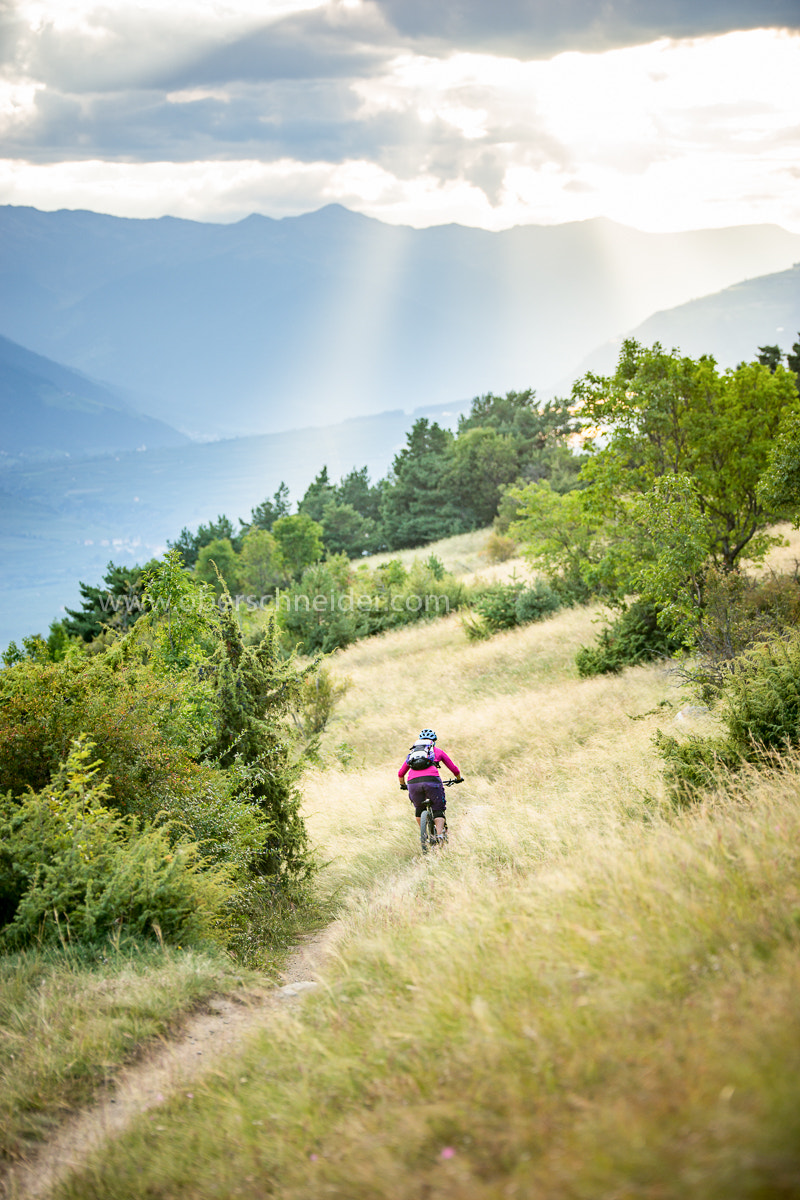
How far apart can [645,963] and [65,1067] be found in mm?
3360

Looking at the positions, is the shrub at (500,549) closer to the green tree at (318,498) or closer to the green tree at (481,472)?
the green tree at (481,472)

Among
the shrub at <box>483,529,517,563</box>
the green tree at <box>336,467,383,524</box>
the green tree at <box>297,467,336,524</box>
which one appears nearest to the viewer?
the shrub at <box>483,529,517,563</box>

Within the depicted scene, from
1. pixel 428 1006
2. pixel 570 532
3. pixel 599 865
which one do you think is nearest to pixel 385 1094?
pixel 428 1006

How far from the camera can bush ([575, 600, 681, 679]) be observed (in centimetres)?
1677

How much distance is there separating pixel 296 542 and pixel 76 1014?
58.5 meters

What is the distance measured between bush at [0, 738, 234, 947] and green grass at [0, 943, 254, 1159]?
23 cm

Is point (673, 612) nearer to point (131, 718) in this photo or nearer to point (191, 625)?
point (191, 625)

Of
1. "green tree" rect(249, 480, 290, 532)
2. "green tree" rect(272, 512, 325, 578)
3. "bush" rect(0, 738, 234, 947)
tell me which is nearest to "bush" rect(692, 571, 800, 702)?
"bush" rect(0, 738, 234, 947)

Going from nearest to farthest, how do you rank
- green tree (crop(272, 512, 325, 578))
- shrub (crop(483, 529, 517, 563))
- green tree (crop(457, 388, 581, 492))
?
shrub (crop(483, 529, 517, 563)) < green tree (crop(272, 512, 325, 578)) < green tree (crop(457, 388, 581, 492))

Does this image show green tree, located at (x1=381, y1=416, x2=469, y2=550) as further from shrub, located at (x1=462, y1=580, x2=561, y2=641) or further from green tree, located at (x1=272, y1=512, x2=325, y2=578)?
shrub, located at (x1=462, y1=580, x2=561, y2=641)

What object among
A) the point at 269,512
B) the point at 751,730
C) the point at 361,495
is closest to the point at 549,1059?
the point at 751,730

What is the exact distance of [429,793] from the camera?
9.25m

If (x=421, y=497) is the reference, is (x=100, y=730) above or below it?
below

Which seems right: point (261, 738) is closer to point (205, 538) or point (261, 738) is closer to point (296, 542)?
point (296, 542)
